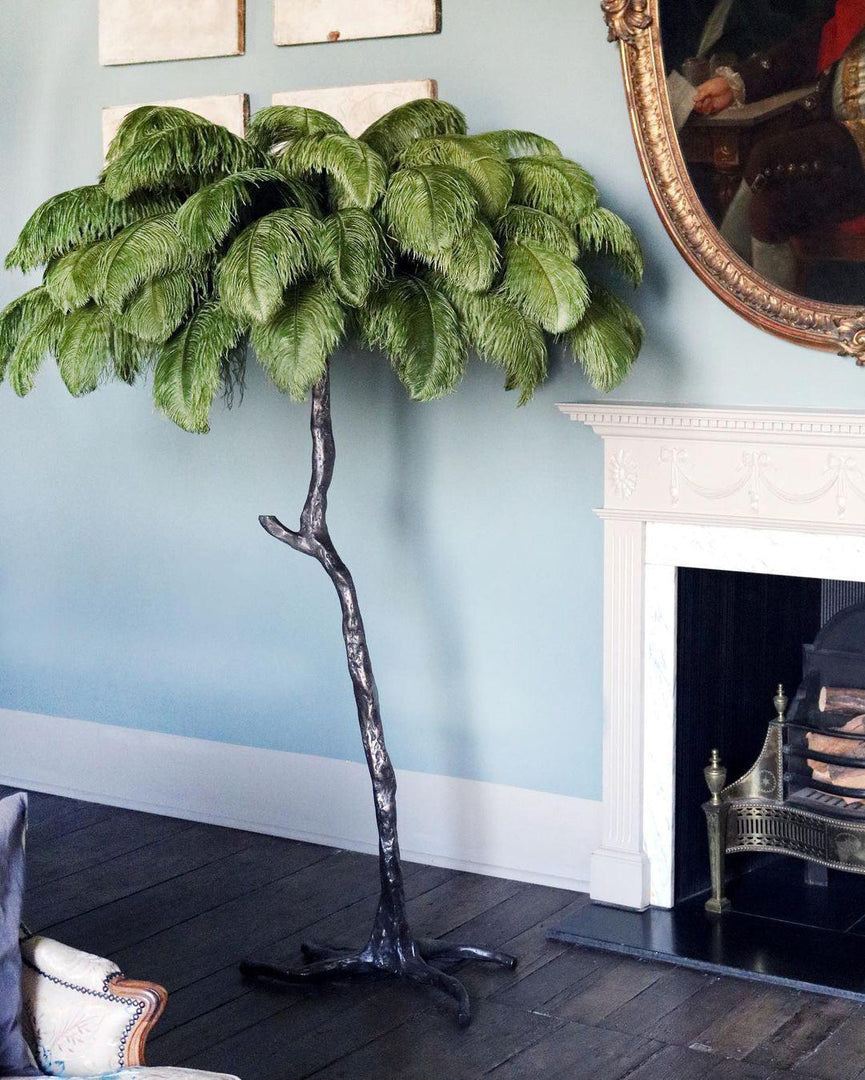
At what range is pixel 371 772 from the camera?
3.57 m

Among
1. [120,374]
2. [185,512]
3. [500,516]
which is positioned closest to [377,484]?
[500,516]

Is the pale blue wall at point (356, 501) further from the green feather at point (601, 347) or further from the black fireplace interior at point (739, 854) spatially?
the green feather at point (601, 347)

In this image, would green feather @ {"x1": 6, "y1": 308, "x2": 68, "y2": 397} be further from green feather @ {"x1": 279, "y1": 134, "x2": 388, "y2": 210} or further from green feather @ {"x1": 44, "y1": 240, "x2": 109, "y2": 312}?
green feather @ {"x1": 279, "y1": 134, "x2": 388, "y2": 210}

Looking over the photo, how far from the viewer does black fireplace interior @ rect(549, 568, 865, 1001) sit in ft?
12.1

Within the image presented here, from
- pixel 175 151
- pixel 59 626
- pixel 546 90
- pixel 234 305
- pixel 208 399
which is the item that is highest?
pixel 546 90

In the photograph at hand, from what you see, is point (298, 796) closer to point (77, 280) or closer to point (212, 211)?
point (77, 280)

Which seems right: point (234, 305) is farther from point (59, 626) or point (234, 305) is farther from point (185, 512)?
point (59, 626)

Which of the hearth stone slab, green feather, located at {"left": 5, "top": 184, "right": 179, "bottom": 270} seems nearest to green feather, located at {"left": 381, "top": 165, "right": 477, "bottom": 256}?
green feather, located at {"left": 5, "top": 184, "right": 179, "bottom": 270}

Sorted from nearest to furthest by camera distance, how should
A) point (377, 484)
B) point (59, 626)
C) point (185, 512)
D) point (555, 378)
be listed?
point (555, 378), point (377, 484), point (185, 512), point (59, 626)

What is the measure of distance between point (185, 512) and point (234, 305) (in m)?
1.89

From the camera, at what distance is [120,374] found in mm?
3365

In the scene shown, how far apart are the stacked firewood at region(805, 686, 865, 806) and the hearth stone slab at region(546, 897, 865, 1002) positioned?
38 cm

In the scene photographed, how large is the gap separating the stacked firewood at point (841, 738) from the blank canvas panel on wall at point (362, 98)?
1.95 metres

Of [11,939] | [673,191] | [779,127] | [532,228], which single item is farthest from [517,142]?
[11,939]
